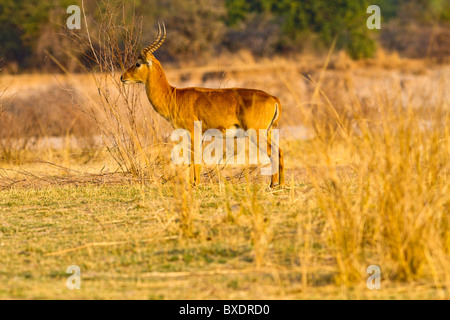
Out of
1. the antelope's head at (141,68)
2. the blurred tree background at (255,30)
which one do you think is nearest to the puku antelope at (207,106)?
the antelope's head at (141,68)

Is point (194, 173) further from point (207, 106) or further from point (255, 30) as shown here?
point (255, 30)

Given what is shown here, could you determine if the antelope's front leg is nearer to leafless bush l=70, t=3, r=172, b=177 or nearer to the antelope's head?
leafless bush l=70, t=3, r=172, b=177

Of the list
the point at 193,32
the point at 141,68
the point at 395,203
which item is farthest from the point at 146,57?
the point at 193,32

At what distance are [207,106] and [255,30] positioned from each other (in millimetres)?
27854

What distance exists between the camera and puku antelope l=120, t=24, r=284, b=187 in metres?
7.93

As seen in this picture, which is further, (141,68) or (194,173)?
(141,68)

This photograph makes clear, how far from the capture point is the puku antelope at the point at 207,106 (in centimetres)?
793

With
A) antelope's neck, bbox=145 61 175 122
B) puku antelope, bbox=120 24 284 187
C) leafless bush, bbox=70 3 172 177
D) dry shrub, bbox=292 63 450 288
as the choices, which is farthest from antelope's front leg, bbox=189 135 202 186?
dry shrub, bbox=292 63 450 288

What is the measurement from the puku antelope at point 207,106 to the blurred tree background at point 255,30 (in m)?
20.2

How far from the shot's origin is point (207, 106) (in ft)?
26.5

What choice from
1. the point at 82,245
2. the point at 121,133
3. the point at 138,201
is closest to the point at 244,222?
the point at 82,245

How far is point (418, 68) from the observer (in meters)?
23.8

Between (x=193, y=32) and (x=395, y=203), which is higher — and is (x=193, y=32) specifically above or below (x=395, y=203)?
above

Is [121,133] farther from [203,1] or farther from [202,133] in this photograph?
[203,1]
